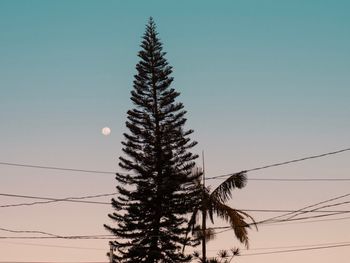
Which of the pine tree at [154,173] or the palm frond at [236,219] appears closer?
the palm frond at [236,219]

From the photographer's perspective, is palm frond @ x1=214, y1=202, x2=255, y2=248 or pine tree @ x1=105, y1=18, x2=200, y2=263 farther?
pine tree @ x1=105, y1=18, x2=200, y2=263

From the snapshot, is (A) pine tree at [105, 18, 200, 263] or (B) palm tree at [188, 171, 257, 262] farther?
(A) pine tree at [105, 18, 200, 263]

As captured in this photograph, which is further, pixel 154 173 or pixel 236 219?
pixel 154 173

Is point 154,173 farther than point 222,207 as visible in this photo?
Yes

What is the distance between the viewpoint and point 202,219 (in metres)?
12.9

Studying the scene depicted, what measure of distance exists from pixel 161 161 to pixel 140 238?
4.63m

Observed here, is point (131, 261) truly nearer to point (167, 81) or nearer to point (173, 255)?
point (173, 255)

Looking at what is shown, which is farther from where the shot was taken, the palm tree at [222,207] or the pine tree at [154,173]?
the pine tree at [154,173]

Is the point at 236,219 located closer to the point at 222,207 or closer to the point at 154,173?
the point at 222,207

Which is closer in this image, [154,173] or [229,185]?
[229,185]

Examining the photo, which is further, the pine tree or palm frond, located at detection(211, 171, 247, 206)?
the pine tree

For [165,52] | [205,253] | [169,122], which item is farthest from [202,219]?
Result: [165,52]

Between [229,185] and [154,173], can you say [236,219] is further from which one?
[154,173]

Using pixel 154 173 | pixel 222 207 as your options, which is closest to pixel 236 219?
pixel 222 207
